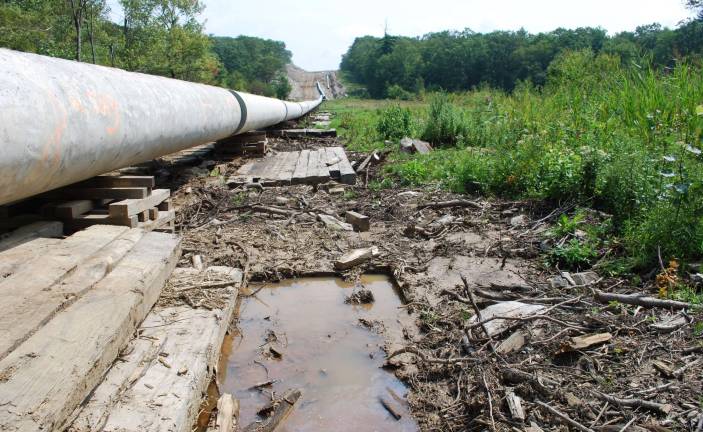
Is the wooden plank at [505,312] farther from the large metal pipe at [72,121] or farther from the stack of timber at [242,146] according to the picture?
the stack of timber at [242,146]

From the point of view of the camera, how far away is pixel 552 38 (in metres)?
68.6

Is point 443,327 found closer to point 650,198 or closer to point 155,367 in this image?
point 155,367

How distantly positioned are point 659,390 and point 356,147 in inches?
388

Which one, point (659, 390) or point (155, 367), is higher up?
point (155, 367)

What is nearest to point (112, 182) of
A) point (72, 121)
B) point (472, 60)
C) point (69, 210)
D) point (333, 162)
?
point (69, 210)

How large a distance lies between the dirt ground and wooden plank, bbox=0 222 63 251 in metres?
1.07

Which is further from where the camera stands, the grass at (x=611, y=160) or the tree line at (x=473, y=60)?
the tree line at (x=473, y=60)

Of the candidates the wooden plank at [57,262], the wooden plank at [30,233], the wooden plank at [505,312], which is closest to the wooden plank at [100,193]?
the wooden plank at [30,233]

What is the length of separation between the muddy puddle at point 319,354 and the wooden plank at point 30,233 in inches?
53.8

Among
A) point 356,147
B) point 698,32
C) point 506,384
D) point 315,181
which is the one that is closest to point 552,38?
point 698,32

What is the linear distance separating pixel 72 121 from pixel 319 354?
1.97 metres

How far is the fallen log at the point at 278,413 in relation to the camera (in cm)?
249

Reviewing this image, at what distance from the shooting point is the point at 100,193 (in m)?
4.05

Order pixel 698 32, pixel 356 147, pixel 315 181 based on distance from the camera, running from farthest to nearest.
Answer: pixel 698 32
pixel 356 147
pixel 315 181
